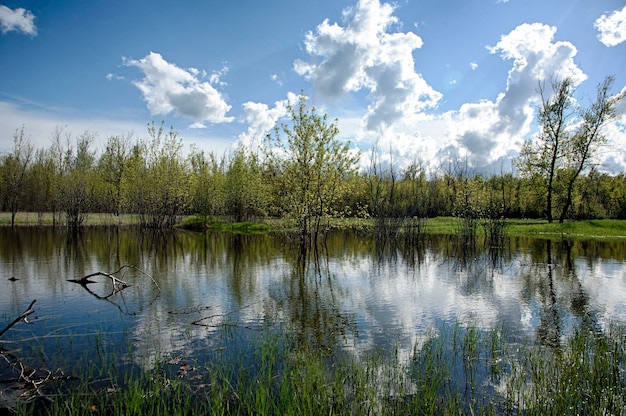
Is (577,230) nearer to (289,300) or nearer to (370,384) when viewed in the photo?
(289,300)

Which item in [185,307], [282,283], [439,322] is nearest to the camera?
[439,322]

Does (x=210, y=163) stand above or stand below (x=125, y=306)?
above

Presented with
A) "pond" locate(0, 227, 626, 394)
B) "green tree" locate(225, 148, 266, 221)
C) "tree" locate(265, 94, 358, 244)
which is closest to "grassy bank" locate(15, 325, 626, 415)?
"pond" locate(0, 227, 626, 394)

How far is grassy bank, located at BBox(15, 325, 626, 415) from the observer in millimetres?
5539

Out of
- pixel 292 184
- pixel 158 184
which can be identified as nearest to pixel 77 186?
pixel 158 184

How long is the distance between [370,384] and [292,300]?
618cm

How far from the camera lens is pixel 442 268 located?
1897 centimetres

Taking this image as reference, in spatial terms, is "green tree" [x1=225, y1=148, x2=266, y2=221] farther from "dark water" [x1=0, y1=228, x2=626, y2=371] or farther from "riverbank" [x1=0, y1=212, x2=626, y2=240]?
"dark water" [x1=0, y1=228, x2=626, y2=371]

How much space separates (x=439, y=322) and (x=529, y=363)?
2896 mm

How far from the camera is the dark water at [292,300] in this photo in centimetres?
866

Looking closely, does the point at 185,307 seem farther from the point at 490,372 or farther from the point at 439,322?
the point at 490,372

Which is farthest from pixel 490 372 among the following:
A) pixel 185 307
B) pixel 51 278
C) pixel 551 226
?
pixel 551 226

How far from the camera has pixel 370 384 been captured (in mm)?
6387

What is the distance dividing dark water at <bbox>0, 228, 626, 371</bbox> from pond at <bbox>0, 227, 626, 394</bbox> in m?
0.04
